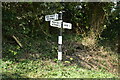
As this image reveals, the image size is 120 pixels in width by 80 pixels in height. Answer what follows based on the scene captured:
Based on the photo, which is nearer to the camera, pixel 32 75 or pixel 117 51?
pixel 32 75

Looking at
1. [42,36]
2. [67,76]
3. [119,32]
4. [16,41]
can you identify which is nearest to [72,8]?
[42,36]

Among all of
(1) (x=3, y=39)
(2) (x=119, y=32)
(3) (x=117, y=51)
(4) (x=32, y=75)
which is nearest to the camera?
(4) (x=32, y=75)

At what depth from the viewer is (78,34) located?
9219 millimetres

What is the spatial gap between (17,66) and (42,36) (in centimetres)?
352

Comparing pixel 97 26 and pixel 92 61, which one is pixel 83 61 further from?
pixel 97 26

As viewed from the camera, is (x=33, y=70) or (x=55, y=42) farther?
(x=55, y=42)

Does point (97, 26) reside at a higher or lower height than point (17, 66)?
higher

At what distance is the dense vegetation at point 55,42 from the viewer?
4.40 meters

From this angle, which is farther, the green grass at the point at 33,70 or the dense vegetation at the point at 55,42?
the dense vegetation at the point at 55,42

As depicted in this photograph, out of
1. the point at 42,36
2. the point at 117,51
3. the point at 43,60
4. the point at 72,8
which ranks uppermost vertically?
the point at 72,8

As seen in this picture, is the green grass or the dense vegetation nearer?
the green grass

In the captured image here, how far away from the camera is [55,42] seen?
24.1ft

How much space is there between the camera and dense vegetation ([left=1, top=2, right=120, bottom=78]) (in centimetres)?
440

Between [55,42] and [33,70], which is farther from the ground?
[55,42]
